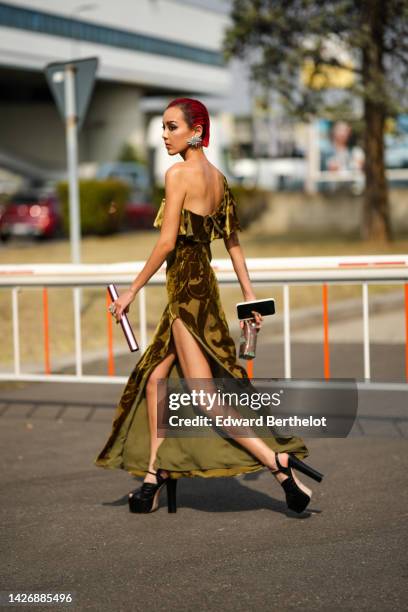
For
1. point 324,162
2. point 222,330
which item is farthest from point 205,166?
point 324,162

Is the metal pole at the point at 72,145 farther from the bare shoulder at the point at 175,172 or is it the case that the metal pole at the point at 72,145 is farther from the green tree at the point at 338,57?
the green tree at the point at 338,57

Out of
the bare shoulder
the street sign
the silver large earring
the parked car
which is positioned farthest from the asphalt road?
the parked car

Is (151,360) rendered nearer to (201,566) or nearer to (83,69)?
(201,566)

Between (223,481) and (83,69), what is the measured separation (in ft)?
22.3

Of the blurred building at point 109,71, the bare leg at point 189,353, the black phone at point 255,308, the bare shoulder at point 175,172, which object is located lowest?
the bare leg at point 189,353

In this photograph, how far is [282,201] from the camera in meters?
33.1

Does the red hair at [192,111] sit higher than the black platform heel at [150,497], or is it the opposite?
the red hair at [192,111]

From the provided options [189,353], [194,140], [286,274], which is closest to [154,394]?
[189,353]

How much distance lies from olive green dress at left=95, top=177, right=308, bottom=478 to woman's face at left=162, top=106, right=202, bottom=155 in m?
0.27

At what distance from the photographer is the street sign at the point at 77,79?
11578 millimetres

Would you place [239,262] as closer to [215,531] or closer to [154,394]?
[154,394]

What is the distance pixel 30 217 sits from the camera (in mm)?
28688

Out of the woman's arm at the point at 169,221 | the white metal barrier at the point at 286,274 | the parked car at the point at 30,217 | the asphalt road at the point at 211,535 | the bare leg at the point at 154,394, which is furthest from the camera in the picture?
the parked car at the point at 30,217

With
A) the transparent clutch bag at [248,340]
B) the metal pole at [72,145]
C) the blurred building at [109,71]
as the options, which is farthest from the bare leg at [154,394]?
the blurred building at [109,71]
